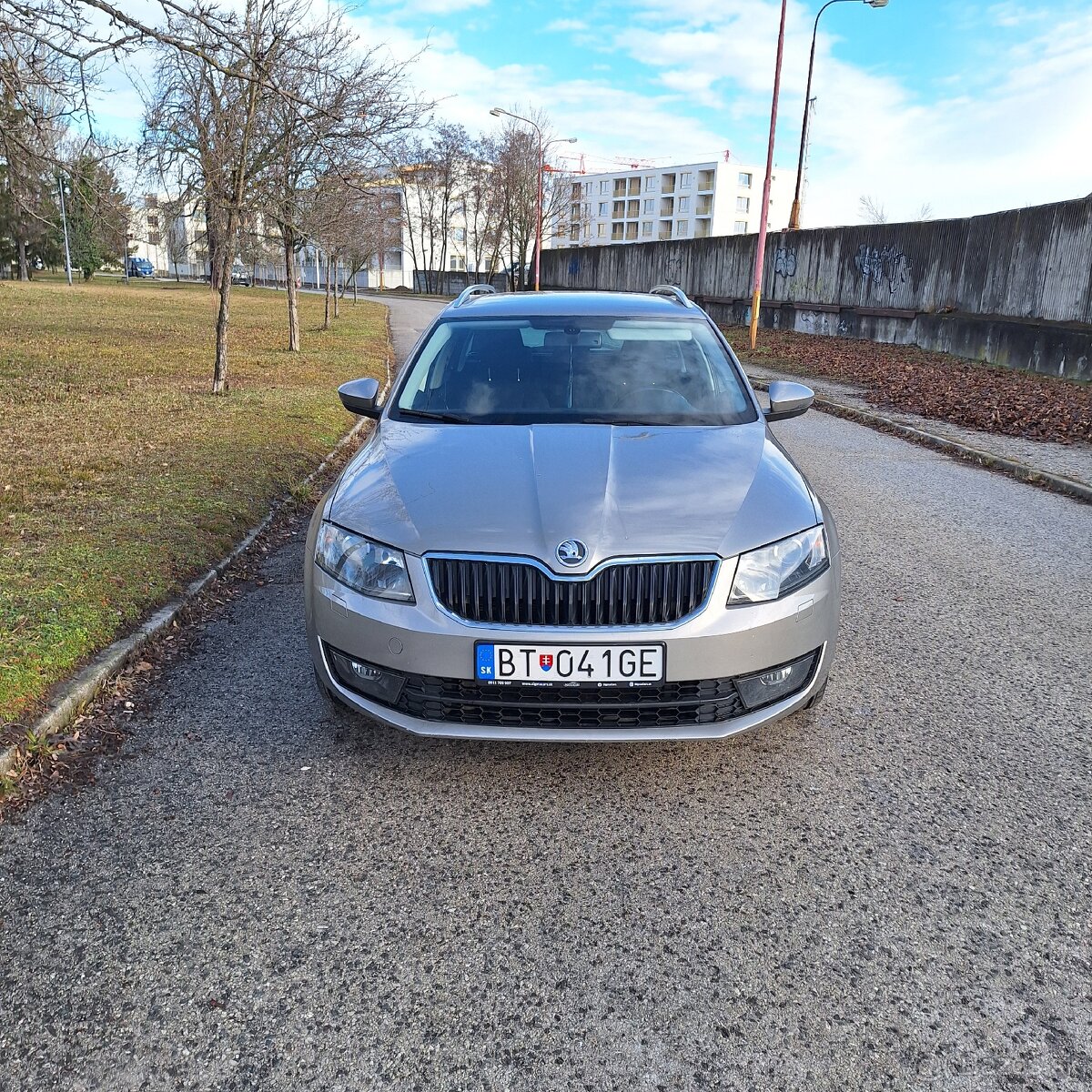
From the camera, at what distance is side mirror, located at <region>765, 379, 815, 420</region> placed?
4.33m

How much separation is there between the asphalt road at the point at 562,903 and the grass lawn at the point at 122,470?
660 millimetres

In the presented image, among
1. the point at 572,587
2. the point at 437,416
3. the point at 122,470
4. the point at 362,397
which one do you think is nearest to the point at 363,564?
the point at 572,587

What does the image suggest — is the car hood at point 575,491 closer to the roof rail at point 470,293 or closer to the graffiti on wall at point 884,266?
the roof rail at point 470,293

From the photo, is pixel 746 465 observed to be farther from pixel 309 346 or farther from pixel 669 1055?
pixel 309 346

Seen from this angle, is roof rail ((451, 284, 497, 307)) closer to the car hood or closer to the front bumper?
the car hood

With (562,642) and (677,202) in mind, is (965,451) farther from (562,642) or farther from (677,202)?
(677,202)

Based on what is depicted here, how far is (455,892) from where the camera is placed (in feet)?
8.40

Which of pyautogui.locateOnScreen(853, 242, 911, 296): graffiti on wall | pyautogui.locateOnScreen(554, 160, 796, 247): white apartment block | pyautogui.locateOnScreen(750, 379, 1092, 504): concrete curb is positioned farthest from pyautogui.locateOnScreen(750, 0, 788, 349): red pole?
pyautogui.locateOnScreen(554, 160, 796, 247): white apartment block

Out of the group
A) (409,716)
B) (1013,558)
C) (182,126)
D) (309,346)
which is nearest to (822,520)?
(409,716)

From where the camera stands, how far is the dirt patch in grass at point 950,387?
11.4 meters

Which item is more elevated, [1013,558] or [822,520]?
[822,520]

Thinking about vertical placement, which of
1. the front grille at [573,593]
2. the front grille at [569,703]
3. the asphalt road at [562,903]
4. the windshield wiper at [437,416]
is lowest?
the asphalt road at [562,903]

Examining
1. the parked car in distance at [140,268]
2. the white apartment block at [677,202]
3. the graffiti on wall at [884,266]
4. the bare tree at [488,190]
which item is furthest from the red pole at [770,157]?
the parked car in distance at [140,268]

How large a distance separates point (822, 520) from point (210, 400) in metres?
10.0
